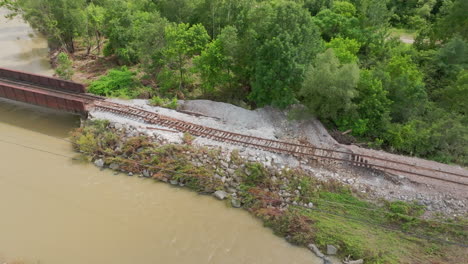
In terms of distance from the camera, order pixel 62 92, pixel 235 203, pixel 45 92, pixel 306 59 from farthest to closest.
Result: pixel 62 92 < pixel 45 92 < pixel 306 59 < pixel 235 203

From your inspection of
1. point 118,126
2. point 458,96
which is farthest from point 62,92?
point 458,96

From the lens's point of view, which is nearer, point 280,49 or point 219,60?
point 280,49

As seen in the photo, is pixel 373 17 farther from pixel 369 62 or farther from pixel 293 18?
pixel 293 18

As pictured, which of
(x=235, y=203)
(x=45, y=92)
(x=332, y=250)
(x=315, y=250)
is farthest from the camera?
(x=45, y=92)

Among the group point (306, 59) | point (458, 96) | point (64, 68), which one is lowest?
point (458, 96)

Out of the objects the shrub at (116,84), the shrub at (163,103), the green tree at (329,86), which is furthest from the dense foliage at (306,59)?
the shrub at (163,103)

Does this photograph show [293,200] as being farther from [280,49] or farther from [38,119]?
[38,119]

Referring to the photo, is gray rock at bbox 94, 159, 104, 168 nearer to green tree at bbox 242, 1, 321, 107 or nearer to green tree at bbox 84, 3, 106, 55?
green tree at bbox 242, 1, 321, 107
